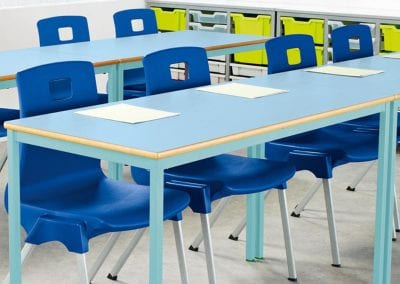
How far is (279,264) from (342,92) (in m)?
0.85

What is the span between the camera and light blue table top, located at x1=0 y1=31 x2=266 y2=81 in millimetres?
4598

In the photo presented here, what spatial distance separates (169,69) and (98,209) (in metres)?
0.82

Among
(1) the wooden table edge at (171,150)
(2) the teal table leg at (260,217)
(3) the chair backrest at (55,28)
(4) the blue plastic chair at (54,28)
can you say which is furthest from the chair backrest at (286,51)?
(3) the chair backrest at (55,28)

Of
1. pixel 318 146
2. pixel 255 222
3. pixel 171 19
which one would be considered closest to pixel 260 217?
pixel 255 222

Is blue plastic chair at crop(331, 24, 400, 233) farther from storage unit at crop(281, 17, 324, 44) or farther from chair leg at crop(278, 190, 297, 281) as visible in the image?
storage unit at crop(281, 17, 324, 44)

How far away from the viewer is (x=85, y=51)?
5020mm

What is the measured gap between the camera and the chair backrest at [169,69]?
373 centimetres

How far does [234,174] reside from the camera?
369 cm

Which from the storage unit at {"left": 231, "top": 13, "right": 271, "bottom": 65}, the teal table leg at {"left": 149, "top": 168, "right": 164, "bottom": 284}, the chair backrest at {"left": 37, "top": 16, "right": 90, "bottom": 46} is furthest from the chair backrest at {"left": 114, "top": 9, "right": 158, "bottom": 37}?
the teal table leg at {"left": 149, "top": 168, "right": 164, "bottom": 284}

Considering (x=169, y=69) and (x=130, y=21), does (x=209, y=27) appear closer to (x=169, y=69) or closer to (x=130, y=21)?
(x=130, y=21)

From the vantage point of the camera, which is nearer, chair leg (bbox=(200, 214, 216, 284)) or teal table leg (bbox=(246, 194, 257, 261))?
chair leg (bbox=(200, 214, 216, 284))

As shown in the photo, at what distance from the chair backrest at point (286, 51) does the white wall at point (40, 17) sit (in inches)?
103

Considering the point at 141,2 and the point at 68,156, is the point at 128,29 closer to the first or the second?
the point at 141,2

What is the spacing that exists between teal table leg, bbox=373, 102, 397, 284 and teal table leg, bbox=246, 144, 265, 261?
59cm
